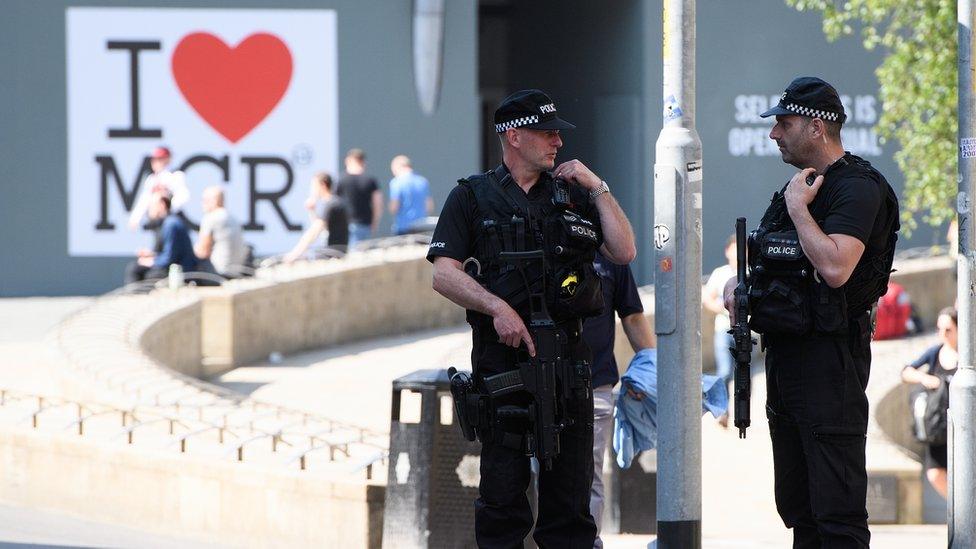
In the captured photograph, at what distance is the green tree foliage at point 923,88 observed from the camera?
1363 centimetres

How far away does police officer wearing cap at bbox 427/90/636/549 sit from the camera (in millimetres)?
5285

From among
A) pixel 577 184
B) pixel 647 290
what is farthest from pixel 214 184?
pixel 577 184

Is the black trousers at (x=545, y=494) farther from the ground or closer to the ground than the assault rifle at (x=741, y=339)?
closer to the ground

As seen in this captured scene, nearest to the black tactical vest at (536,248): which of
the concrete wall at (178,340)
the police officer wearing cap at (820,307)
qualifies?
the police officer wearing cap at (820,307)

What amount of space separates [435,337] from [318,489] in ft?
34.4

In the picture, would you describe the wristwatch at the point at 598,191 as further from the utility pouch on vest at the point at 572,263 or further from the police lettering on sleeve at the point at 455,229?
the police lettering on sleeve at the point at 455,229

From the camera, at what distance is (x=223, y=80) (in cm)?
2203

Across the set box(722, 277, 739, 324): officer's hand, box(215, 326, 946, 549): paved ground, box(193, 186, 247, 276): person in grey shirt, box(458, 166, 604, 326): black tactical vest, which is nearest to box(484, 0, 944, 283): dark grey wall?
box(215, 326, 946, 549): paved ground

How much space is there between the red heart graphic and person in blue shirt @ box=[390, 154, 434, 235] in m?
3.34

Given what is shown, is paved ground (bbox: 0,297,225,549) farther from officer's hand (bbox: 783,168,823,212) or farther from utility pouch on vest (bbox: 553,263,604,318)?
officer's hand (bbox: 783,168,823,212)

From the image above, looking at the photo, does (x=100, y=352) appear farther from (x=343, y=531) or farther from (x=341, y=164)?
(x=341, y=164)

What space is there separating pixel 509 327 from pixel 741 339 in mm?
821

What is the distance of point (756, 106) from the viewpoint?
23641 mm

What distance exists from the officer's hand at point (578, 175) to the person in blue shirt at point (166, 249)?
1019cm
